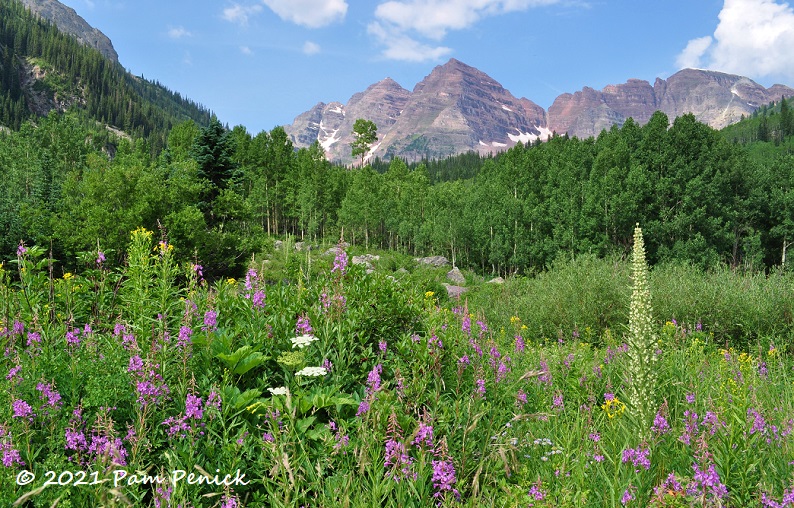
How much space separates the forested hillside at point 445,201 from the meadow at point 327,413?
1514 centimetres

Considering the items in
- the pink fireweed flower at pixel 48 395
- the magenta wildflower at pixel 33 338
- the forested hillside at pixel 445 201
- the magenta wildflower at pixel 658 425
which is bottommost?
the magenta wildflower at pixel 658 425

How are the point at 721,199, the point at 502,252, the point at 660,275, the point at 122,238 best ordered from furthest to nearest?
1. the point at 502,252
2. the point at 721,199
3. the point at 122,238
4. the point at 660,275

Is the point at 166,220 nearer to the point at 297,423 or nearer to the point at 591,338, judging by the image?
the point at 591,338

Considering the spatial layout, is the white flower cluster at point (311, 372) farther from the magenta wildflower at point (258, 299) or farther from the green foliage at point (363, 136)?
the green foliage at point (363, 136)

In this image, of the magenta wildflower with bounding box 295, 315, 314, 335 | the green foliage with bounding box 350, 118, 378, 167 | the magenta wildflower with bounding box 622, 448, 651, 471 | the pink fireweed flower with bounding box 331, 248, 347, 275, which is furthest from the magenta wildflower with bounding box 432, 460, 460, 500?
the green foliage with bounding box 350, 118, 378, 167

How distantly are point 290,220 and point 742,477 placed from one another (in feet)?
219

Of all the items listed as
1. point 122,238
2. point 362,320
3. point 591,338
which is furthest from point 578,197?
point 362,320

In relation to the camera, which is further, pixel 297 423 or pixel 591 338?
pixel 591 338

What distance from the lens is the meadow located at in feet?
8.18

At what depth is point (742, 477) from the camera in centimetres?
281

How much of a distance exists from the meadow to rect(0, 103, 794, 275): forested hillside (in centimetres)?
1514

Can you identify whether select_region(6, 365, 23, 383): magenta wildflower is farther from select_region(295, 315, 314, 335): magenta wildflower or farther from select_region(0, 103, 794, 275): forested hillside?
select_region(0, 103, 794, 275): forested hillside

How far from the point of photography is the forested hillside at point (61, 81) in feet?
461

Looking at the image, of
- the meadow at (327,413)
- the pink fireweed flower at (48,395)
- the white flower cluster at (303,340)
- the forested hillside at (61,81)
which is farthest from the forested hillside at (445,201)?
the forested hillside at (61,81)
